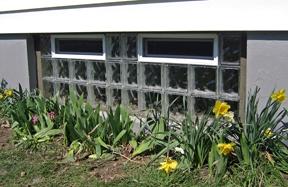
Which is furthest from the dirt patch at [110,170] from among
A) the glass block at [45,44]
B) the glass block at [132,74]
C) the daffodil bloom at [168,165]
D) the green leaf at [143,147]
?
the glass block at [45,44]

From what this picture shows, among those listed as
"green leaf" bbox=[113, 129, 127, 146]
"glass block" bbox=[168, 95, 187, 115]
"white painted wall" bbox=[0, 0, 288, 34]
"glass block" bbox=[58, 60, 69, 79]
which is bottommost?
"green leaf" bbox=[113, 129, 127, 146]

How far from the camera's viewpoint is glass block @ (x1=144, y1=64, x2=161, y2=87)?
17.0ft

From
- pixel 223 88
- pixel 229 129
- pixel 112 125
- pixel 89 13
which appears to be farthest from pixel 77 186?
pixel 89 13

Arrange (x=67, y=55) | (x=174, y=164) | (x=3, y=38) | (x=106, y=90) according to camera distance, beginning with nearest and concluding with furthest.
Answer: (x=174, y=164) → (x=106, y=90) → (x=67, y=55) → (x=3, y=38)

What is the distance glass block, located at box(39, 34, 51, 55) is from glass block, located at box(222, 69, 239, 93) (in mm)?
2675

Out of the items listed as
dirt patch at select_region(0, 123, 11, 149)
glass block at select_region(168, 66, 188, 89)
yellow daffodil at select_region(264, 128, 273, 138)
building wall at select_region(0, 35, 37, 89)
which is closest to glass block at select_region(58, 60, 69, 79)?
building wall at select_region(0, 35, 37, 89)

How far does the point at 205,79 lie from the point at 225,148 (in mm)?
1189

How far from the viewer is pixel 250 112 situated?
13.0 feet

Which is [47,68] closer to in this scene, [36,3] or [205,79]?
[36,3]

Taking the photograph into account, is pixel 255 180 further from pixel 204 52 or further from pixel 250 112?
pixel 204 52

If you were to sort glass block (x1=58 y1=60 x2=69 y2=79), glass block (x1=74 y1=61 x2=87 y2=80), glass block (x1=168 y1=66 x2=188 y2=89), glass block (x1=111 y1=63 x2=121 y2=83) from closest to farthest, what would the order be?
glass block (x1=168 y1=66 x2=188 y2=89)
glass block (x1=111 y1=63 x2=121 y2=83)
glass block (x1=74 y1=61 x2=87 y2=80)
glass block (x1=58 y1=60 x2=69 y2=79)

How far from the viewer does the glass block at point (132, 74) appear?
5387mm

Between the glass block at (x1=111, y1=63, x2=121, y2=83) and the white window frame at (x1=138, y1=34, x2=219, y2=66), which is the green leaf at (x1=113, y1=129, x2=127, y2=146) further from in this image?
the glass block at (x1=111, y1=63, x2=121, y2=83)

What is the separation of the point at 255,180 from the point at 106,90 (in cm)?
249
